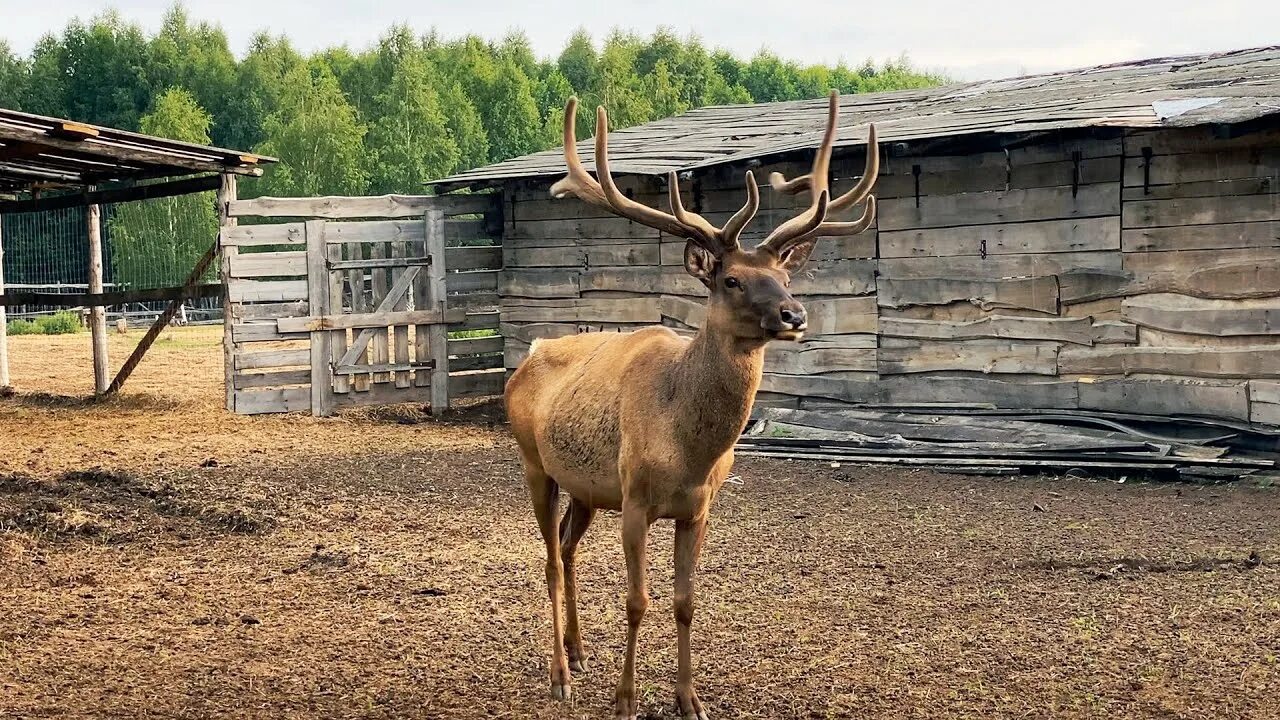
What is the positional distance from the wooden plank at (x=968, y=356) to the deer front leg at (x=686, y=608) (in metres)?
7.15

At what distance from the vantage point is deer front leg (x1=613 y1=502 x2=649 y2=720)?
5195 mm

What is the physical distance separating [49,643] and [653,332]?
3.29 metres

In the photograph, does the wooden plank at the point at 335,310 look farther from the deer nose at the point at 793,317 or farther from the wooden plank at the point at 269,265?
the deer nose at the point at 793,317

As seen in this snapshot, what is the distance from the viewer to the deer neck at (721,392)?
514cm

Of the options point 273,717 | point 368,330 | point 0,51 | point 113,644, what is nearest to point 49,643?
point 113,644

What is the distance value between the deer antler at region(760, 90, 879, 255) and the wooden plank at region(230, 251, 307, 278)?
9704mm

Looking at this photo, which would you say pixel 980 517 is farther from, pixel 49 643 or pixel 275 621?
pixel 49 643

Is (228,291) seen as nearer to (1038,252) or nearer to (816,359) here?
(816,359)

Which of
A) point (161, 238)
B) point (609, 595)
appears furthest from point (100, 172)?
point (161, 238)

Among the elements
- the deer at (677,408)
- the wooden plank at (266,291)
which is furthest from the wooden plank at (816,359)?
the deer at (677,408)

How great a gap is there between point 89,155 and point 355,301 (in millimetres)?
3328

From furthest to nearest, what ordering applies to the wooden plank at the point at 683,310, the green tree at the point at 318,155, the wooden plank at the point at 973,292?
the green tree at the point at 318,155, the wooden plank at the point at 683,310, the wooden plank at the point at 973,292

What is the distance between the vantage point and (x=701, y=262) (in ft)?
17.5

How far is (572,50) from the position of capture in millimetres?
81750
